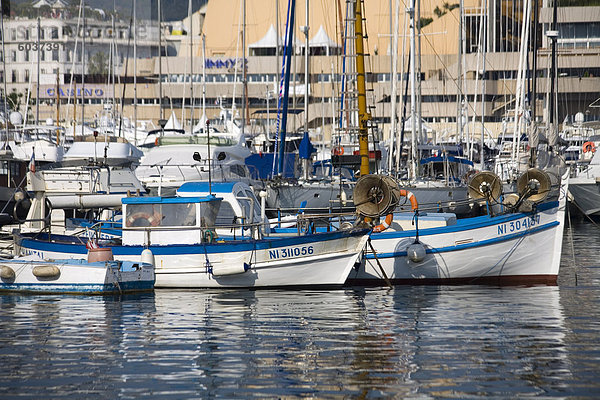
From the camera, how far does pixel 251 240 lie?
23.2m

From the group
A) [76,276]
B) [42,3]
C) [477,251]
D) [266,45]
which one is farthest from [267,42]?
[76,276]

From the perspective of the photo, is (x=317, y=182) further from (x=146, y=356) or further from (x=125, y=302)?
(x=146, y=356)

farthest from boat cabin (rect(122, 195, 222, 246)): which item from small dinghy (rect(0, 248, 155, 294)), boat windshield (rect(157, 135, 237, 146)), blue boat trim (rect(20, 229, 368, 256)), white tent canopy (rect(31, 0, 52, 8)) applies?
white tent canopy (rect(31, 0, 52, 8))

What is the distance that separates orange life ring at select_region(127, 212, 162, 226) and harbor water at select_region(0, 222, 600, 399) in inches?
68.9

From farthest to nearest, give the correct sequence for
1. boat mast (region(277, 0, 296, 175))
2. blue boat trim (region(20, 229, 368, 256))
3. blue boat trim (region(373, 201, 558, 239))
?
boat mast (region(277, 0, 296, 175))
blue boat trim (region(373, 201, 558, 239))
blue boat trim (region(20, 229, 368, 256))

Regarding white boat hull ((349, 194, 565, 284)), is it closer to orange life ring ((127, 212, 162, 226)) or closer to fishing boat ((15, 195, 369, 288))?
fishing boat ((15, 195, 369, 288))

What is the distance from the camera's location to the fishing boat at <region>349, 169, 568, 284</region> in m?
24.5

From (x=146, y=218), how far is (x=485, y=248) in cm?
856

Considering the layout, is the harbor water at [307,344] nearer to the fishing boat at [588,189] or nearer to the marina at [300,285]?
the marina at [300,285]

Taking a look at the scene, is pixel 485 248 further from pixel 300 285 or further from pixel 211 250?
pixel 211 250

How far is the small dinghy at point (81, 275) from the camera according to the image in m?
22.5

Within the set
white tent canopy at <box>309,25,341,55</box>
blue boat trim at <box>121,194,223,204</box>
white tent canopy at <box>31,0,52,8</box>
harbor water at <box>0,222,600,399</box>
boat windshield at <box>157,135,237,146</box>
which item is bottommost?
harbor water at <box>0,222,600,399</box>

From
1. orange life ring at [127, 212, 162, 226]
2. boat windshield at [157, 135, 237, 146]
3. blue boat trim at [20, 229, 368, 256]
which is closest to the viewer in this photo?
blue boat trim at [20, 229, 368, 256]

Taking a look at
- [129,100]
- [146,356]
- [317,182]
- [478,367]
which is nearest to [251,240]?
[146,356]
